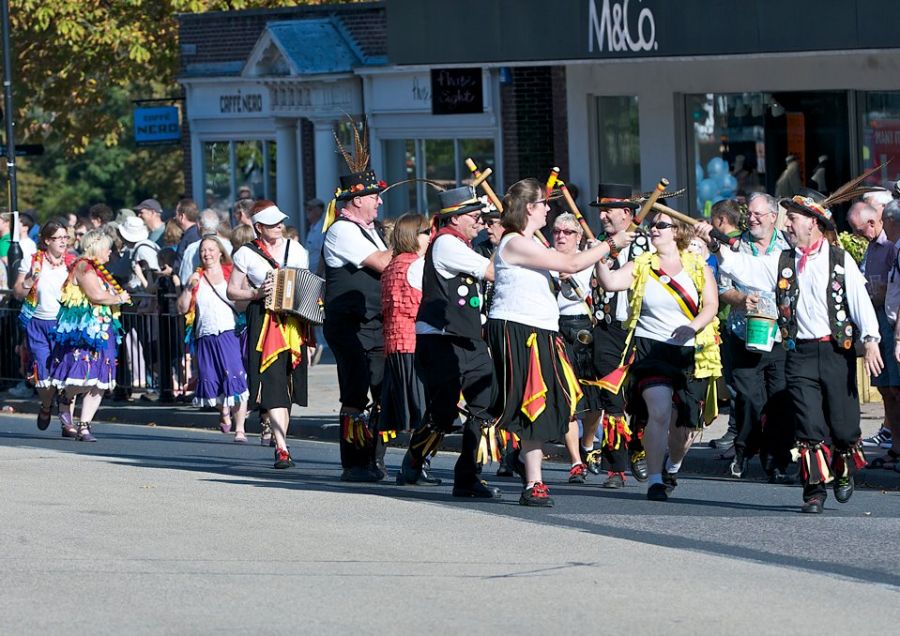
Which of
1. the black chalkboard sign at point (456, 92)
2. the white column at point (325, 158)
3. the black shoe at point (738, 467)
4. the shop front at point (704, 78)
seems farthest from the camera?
the white column at point (325, 158)

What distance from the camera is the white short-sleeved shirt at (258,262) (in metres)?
Answer: 13.0

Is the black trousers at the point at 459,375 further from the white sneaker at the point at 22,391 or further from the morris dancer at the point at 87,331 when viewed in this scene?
the white sneaker at the point at 22,391

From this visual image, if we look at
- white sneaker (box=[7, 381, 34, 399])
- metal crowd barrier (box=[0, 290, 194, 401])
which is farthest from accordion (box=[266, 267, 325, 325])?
white sneaker (box=[7, 381, 34, 399])

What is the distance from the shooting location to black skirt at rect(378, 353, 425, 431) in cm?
1153

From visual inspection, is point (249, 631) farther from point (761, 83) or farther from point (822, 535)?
point (761, 83)

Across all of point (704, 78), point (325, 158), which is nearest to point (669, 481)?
point (704, 78)

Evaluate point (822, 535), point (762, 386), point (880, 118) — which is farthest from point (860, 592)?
point (880, 118)

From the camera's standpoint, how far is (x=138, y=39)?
33250mm

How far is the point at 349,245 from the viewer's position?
39.0 ft

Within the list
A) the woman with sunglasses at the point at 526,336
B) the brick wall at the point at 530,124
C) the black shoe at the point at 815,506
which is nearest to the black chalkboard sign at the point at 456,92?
the brick wall at the point at 530,124

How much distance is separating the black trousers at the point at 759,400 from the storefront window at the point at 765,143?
8.22 m

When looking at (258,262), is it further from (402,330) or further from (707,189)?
(707,189)

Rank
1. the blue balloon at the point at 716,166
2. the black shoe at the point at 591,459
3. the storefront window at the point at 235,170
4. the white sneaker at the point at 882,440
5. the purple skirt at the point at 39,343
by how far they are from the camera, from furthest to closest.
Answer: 1. the storefront window at the point at 235,170
2. the blue balloon at the point at 716,166
3. the purple skirt at the point at 39,343
4. the white sneaker at the point at 882,440
5. the black shoe at the point at 591,459

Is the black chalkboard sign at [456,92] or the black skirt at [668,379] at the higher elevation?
the black chalkboard sign at [456,92]
